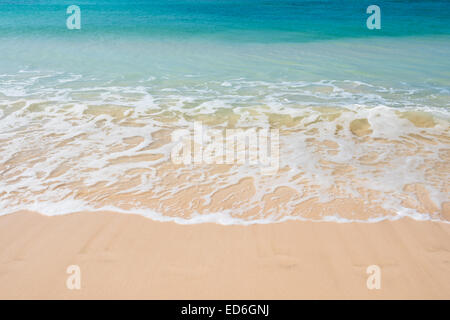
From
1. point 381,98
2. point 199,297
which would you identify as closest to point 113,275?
point 199,297

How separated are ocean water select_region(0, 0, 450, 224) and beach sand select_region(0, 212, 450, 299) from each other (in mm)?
209

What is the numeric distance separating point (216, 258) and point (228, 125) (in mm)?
3443

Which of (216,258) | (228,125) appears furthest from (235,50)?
(216,258)

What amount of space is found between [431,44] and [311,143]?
12237 millimetres

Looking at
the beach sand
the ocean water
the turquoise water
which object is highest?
the turquoise water

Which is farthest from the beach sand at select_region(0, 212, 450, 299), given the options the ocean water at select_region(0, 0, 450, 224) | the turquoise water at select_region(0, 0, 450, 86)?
the turquoise water at select_region(0, 0, 450, 86)

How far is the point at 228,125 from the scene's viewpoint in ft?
19.8

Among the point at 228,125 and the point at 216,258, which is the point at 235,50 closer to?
the point at 228,125

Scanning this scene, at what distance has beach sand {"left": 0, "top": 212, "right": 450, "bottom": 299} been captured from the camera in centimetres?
259

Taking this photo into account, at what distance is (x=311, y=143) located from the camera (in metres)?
5.20

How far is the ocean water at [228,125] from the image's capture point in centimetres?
368

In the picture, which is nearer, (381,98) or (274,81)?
(381,98)

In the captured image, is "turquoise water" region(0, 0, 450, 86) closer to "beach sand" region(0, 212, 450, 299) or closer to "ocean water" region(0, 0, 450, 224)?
"ocean water" region(0, 0, 450, 224)
